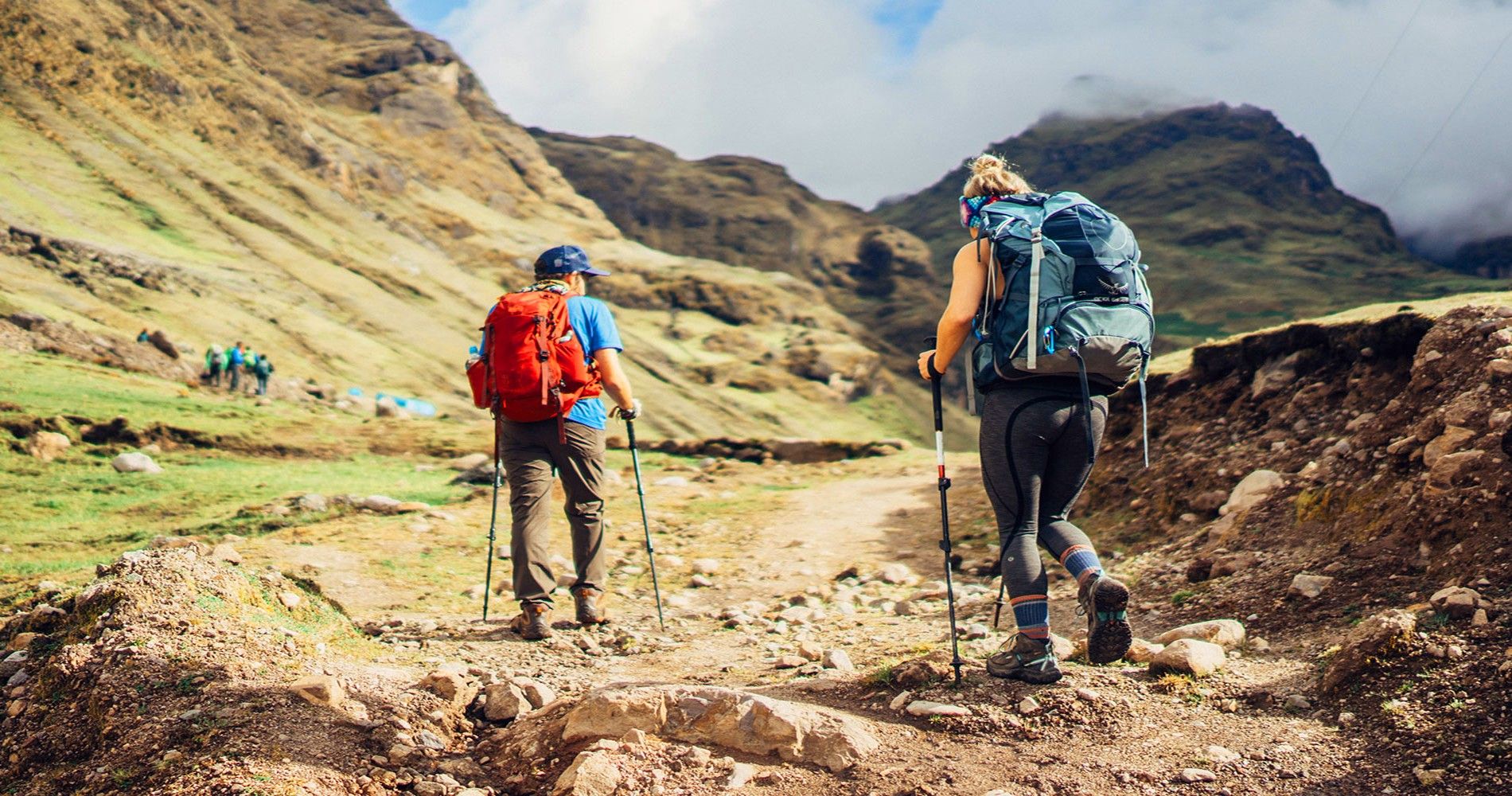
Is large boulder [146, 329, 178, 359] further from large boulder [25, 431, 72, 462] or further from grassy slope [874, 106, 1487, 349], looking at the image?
grassy slope [874, 106, 1487, 349]

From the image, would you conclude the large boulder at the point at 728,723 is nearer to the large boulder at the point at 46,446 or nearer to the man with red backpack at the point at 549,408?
the man with red backpack at the point at 549,408

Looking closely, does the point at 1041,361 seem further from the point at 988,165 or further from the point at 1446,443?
the point at 1446,443

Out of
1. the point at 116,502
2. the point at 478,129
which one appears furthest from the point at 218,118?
the point at 116,502

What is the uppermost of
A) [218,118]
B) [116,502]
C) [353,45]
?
[353,45]

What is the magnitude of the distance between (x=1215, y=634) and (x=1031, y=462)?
5.85 ft

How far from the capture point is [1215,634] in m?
5.45

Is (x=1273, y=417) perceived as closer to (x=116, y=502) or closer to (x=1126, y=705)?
(x=1126, y=705)

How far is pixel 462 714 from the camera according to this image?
4695mm

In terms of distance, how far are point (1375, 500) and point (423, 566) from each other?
776 cm

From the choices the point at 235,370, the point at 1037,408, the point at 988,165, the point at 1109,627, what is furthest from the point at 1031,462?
the point at 235,370

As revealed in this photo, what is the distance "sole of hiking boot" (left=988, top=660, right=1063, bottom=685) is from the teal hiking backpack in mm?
1062

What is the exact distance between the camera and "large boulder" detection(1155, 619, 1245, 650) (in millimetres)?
5410

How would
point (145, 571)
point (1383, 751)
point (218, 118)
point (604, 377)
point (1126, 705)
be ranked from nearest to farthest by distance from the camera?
point (1383, 751)
point (1126, 705)
point (145, 571)
point (604, 377)
point (218, 118)

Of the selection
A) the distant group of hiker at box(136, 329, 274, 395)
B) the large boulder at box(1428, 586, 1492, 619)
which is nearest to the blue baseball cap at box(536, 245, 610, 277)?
the large boulder at box(1428, 586, 1492, 619)
